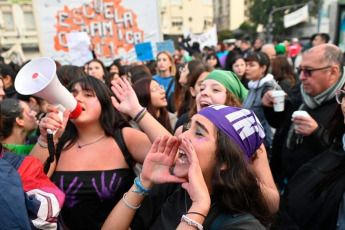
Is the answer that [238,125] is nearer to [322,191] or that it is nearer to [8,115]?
[322,191]

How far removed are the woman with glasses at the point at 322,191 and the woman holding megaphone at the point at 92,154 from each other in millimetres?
1155

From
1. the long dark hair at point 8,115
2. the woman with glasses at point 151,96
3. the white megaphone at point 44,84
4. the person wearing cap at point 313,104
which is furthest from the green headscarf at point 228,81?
the long dark hair at point 8,115

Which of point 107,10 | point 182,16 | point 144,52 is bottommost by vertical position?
point 144,52

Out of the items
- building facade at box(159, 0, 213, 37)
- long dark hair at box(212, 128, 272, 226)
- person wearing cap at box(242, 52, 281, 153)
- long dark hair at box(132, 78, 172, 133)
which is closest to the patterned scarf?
person wearing cap at box(242, 52, 281, 153)

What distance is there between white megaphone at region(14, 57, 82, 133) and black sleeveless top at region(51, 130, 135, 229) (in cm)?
49

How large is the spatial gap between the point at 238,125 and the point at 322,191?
2.91 ft

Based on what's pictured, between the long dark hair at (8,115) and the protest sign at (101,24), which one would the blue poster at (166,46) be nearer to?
the protest sign at (101,24)

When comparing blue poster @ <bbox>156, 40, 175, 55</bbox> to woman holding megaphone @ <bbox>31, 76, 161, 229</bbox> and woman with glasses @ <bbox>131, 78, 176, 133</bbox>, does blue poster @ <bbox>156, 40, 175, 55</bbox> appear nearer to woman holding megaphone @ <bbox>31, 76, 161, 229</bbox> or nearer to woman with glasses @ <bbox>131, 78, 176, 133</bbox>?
woman with glasses @ <bbox>131, 78, 176, 133</bbox>

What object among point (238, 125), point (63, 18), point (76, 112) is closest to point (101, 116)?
point (76, 112)

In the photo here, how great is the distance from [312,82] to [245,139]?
1549mm

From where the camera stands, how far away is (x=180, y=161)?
1.40m

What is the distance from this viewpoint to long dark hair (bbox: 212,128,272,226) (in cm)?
128

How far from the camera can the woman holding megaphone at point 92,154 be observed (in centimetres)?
190

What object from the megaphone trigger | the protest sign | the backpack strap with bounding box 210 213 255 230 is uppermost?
the protest sign
